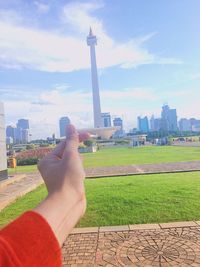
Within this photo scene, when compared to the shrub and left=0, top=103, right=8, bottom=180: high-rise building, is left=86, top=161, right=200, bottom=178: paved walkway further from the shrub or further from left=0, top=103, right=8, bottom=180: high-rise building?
the shrub

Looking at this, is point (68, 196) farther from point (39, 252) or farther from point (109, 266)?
point (109, 266)

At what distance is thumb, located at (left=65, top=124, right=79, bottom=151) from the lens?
1.12 metres

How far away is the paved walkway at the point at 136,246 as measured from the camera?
4.85m

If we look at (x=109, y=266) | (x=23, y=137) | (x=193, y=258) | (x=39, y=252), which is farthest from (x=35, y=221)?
(x=23, y=137)

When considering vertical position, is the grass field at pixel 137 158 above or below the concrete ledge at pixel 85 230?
above

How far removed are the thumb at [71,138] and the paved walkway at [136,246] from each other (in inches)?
158

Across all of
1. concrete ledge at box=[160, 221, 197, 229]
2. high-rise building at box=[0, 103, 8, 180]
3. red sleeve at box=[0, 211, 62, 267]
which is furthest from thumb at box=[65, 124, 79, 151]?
high-rise building at box=[0, 103, 8, 180]

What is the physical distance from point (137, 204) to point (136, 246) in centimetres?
253

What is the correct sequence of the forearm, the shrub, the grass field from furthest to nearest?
the shrub, the grass field, the forearm

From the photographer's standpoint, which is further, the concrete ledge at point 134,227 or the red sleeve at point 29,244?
the concrete ledge at point 134,227

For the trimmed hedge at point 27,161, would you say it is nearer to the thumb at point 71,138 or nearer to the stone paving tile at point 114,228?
the stone paving tile at point 114,228

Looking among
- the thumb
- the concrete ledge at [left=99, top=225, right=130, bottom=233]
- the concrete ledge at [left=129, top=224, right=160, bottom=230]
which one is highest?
the thumb

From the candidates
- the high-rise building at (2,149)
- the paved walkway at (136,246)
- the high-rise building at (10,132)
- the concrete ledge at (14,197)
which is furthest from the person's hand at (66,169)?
the high-rise building at (10,132)

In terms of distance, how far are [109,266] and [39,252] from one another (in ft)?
13.8
